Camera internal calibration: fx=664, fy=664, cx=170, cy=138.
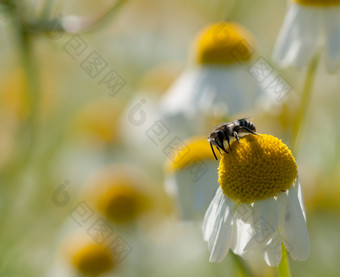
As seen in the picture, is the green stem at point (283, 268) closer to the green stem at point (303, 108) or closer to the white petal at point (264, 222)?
the white petal at point (264, 222)

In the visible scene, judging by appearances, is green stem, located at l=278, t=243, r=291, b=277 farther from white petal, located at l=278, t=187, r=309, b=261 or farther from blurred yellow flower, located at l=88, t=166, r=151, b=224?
blurred yellow flower, located at l=88, t=166, r=151, b=224

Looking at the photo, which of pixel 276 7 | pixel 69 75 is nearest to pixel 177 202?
pixel 276 7

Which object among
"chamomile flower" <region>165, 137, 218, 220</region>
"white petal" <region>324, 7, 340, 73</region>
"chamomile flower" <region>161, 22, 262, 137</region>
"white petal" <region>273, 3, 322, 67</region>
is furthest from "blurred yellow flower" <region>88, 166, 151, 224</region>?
"white petal" <region>324, 7, 340, 73</region>

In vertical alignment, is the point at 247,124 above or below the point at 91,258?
above

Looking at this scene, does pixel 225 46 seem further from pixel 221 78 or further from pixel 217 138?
pixel 217 138

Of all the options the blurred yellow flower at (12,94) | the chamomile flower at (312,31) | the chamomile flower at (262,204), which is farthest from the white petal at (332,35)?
the blurred yellow flower at (12,94)

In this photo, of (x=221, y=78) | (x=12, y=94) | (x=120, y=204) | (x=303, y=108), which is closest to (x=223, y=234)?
(x=303, y=108)

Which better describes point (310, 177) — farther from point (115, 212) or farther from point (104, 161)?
point (104, 161)
